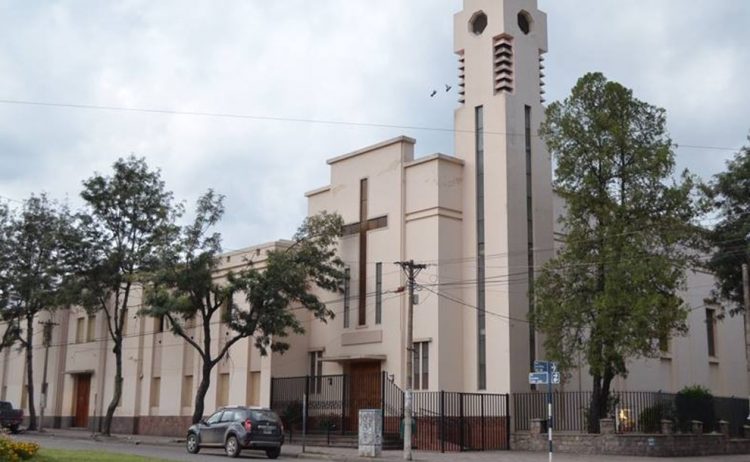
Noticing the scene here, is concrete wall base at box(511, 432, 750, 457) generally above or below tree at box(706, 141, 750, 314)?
below

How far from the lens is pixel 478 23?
119 feet

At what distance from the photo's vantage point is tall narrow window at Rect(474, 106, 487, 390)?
109 feet

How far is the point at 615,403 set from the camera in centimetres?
2961

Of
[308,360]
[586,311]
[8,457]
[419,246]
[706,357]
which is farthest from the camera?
[706,357]

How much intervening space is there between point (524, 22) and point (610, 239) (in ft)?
38.2

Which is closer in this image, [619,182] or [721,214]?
[619,182]

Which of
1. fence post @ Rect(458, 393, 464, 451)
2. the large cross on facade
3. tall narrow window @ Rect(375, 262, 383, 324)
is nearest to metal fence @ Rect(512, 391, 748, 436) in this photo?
fence post @ Rect(458, 393, 464, 451)

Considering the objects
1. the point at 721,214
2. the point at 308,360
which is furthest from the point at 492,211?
the point at 308,360

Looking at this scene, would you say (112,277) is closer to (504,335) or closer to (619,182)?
(504,335)

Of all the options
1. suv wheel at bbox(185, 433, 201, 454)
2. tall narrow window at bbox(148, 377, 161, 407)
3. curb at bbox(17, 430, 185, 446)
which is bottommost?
curb at bbox(17, 430, 185, 446)

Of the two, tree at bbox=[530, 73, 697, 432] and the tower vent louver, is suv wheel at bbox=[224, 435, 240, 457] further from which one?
the tower vent louver

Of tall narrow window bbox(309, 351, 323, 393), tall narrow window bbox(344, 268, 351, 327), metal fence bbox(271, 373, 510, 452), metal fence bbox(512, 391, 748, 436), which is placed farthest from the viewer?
tall narrow window bbox(344, 268, 351, 327)

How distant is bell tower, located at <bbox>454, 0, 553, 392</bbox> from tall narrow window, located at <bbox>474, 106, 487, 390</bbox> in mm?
37

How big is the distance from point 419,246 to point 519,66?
320 inches
